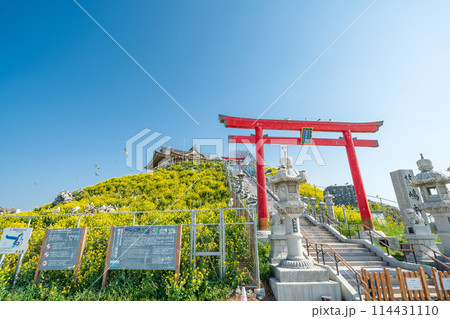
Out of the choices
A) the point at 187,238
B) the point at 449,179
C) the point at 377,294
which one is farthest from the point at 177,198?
the point at 449,179

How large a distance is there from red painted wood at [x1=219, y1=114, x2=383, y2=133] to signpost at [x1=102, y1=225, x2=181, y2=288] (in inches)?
274

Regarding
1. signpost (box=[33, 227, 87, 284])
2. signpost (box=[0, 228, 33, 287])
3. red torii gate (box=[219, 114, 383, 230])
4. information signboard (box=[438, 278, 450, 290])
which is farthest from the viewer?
A: red torii gate (box=[219, 114, 383, 230])

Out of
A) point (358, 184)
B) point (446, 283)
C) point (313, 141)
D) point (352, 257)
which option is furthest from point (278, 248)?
point (313, 141)

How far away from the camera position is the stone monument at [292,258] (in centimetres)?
473

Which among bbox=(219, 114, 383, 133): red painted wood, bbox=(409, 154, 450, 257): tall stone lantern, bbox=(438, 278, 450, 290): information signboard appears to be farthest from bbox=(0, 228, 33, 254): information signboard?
bbox=(409, 154, 450, 257): tall stone lantern

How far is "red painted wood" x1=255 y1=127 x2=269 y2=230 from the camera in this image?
8.47m

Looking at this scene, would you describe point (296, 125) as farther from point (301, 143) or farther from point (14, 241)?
point (14, 241)

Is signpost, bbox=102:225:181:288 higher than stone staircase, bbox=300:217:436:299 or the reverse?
higher

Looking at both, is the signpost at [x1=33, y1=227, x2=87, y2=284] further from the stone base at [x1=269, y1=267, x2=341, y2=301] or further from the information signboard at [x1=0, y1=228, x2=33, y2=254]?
the stone base at [x1=269, y1=267, x2=341, y2=301]

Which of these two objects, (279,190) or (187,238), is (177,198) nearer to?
(187,238)

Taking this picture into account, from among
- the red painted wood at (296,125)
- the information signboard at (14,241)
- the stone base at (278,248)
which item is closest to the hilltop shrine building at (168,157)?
the red painted wood at (296,125)

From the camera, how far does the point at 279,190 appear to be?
242 inches

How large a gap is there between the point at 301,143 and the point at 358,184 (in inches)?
152
